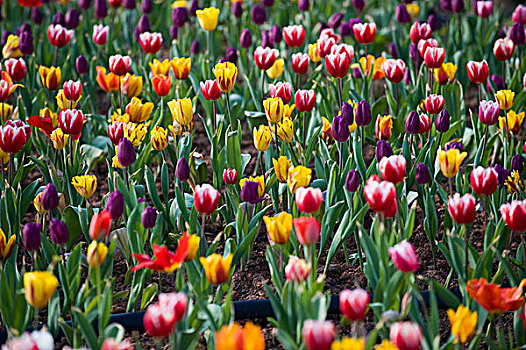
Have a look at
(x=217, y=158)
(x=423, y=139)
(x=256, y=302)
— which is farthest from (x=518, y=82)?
(x=256, y=302)

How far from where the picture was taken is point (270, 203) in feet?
9.13

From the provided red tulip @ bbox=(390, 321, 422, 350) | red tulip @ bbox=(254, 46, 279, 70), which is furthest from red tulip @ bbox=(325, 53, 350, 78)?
red tulip @ bbox=(390, 321, 422, 350)

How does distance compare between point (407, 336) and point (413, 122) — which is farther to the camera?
point (413, 122)

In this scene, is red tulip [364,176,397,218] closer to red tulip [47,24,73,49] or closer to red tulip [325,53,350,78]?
red tulip [325,53,350,78]

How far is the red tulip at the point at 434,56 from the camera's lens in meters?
2.81

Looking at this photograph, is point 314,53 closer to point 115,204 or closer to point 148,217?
point 148,217

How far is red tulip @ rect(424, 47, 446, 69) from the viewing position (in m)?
2.81

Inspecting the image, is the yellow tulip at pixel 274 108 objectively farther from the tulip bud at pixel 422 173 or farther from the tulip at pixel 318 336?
the tulip at pixel 318 336

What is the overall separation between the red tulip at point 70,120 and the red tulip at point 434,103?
3.72 feet

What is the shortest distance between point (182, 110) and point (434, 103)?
0.84 meters

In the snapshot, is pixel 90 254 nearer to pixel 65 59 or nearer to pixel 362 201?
pixel 362 201

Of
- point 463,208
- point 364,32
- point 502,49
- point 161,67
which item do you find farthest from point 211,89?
point 502,49

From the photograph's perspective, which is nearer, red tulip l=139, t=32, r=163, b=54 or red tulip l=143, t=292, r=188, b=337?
red tulip l=143, t=292, r=188, b=337

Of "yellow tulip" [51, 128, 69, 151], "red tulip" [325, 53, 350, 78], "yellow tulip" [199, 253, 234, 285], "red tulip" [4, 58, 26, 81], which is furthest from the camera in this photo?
"red tulip" [4, 58, 26, 81]
